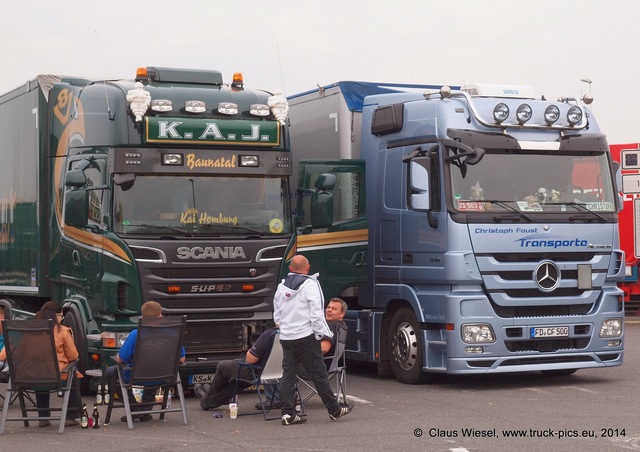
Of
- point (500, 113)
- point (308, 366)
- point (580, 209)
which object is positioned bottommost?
point (308, 366)

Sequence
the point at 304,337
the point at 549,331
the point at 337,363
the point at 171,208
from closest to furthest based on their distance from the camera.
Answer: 1. the point at 304,337
2. the point at 337,363
3. the point at 171,208
4. the point at 549,331

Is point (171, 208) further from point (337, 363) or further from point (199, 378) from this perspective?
point (337, 363)

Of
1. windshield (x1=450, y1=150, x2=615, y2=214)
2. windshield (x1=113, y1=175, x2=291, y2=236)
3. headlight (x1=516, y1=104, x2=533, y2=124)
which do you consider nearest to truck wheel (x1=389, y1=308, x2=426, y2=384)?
windshield (x1=450, y1=150, x2=615, y2=214)

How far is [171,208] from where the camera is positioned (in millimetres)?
13711

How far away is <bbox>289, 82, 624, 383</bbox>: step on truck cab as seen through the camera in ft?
46.6

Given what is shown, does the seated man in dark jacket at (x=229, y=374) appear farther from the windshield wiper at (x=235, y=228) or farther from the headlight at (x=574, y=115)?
the headlight at (x=574, y=115)

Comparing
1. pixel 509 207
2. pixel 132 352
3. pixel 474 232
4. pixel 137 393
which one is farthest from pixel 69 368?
pixel 509 207

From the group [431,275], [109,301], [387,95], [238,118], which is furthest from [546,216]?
[109,301]

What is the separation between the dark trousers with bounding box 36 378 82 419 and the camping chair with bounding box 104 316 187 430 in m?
0.31

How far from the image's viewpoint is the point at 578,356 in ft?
48.6

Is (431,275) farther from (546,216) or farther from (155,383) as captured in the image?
(155,383)

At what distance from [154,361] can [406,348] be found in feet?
13.3

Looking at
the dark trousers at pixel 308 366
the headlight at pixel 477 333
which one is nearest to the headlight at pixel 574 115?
the headlight at pixel 477 333

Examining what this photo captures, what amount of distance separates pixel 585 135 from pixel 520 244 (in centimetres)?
181
